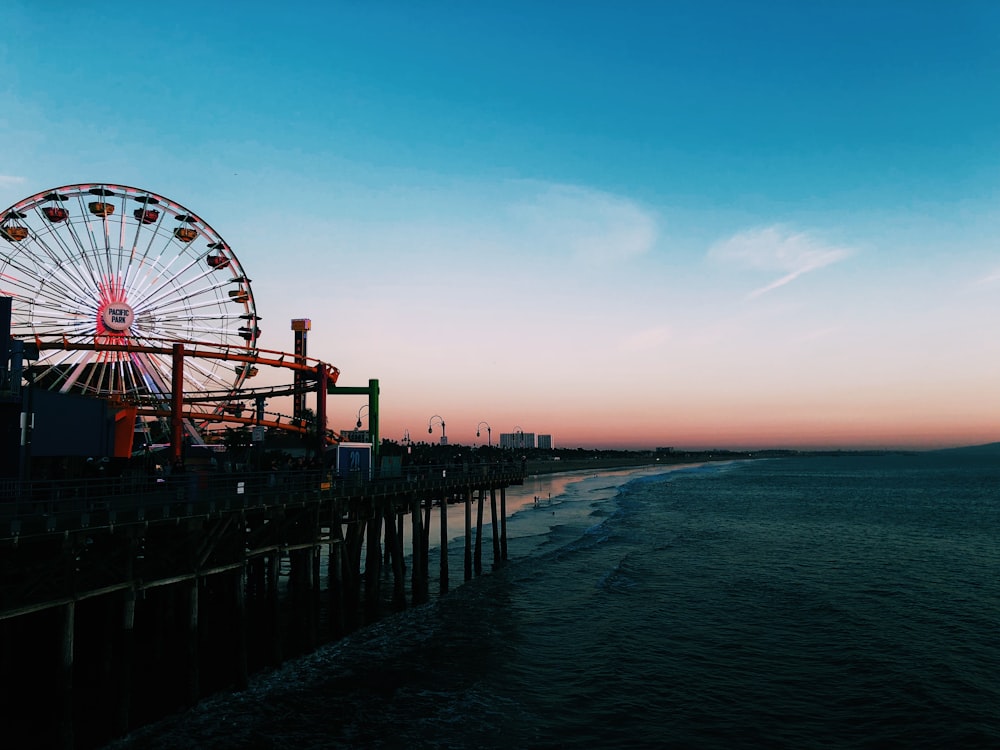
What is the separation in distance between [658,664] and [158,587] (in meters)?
17.7

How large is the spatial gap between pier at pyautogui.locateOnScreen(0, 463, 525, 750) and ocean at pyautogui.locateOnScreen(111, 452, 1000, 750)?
5.65 ft

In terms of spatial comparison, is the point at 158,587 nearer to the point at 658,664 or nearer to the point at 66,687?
the point at 66,687

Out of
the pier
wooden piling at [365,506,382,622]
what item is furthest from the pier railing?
wooden piling at [365,506,382,622]

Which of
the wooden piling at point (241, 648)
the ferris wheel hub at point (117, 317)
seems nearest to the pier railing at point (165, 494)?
the wooden piling at point (241, 648)

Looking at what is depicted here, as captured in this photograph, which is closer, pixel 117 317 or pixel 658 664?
pixel 658 664

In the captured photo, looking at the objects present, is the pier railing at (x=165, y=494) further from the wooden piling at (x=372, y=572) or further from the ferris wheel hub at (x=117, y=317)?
the ferris wheel hub at (x=117, y=317)

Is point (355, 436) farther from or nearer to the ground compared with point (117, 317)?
nearer to the ground

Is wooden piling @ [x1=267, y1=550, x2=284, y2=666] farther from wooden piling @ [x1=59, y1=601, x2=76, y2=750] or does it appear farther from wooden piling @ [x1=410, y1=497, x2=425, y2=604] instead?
wooden piling @ [x1=410, y1=497, x2=425, y2=604]

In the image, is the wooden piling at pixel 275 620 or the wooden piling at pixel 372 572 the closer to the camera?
the wooden piling at pixel 275 620

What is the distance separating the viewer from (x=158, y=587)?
24.0 m

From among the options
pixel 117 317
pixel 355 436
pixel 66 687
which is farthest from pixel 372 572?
pixel 355 436

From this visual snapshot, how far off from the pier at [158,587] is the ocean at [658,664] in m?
1.72

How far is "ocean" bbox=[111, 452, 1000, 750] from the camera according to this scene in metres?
19.2

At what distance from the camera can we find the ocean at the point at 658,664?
1917 cm
